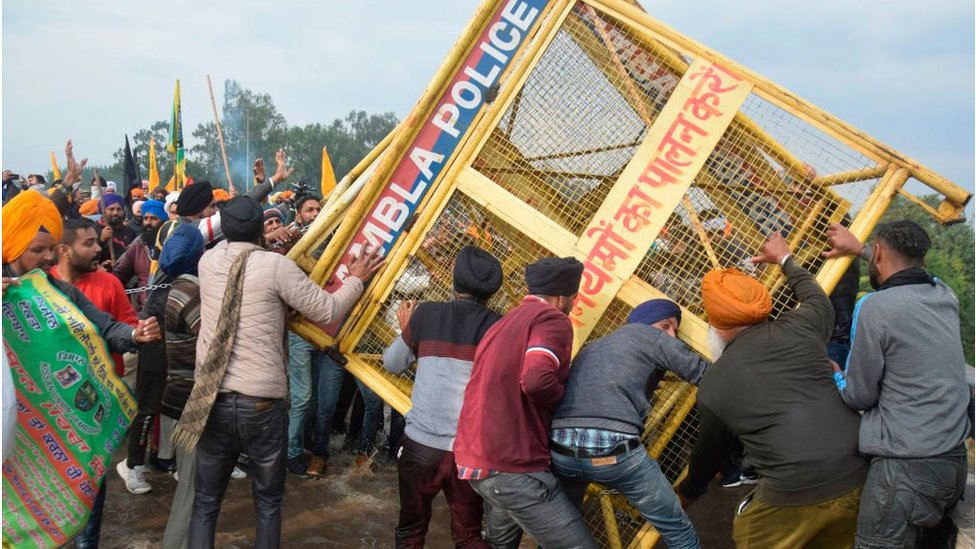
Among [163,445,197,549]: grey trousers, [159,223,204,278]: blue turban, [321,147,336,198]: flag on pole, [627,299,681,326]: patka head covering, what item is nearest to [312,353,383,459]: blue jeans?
[159,223,204,278]: blue turban

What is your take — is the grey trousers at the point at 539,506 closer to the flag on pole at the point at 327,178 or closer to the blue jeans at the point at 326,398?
the blue jeans at the point at 326,398

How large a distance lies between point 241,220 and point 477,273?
1.38 meters

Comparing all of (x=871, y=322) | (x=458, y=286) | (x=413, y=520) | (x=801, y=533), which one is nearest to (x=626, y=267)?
(x=458, y=286)

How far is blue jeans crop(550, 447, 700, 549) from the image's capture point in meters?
3.45

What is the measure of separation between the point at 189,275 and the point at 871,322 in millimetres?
3671

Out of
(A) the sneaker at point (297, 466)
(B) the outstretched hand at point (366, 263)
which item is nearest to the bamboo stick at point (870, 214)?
(B) the outstretched hand at point (366, 263)

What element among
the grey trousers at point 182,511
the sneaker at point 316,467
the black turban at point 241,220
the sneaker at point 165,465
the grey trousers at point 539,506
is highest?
the black turban at point 241,220

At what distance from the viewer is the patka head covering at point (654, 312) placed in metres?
3.61

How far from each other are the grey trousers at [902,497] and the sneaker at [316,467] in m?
4.25

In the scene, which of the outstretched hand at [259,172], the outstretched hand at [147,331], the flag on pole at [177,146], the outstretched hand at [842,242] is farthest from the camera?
the flag on pole at [177,146]

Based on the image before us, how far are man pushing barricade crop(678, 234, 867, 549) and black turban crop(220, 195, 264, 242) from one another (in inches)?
95.4

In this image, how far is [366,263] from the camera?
4207 millimetres

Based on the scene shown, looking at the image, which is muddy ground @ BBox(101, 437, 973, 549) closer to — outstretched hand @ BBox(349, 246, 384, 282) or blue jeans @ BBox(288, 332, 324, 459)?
blue jeans @ BBox(288, 332, 324, 459)

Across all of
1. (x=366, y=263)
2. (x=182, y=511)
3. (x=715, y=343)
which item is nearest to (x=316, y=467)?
(x=182, y=511)
